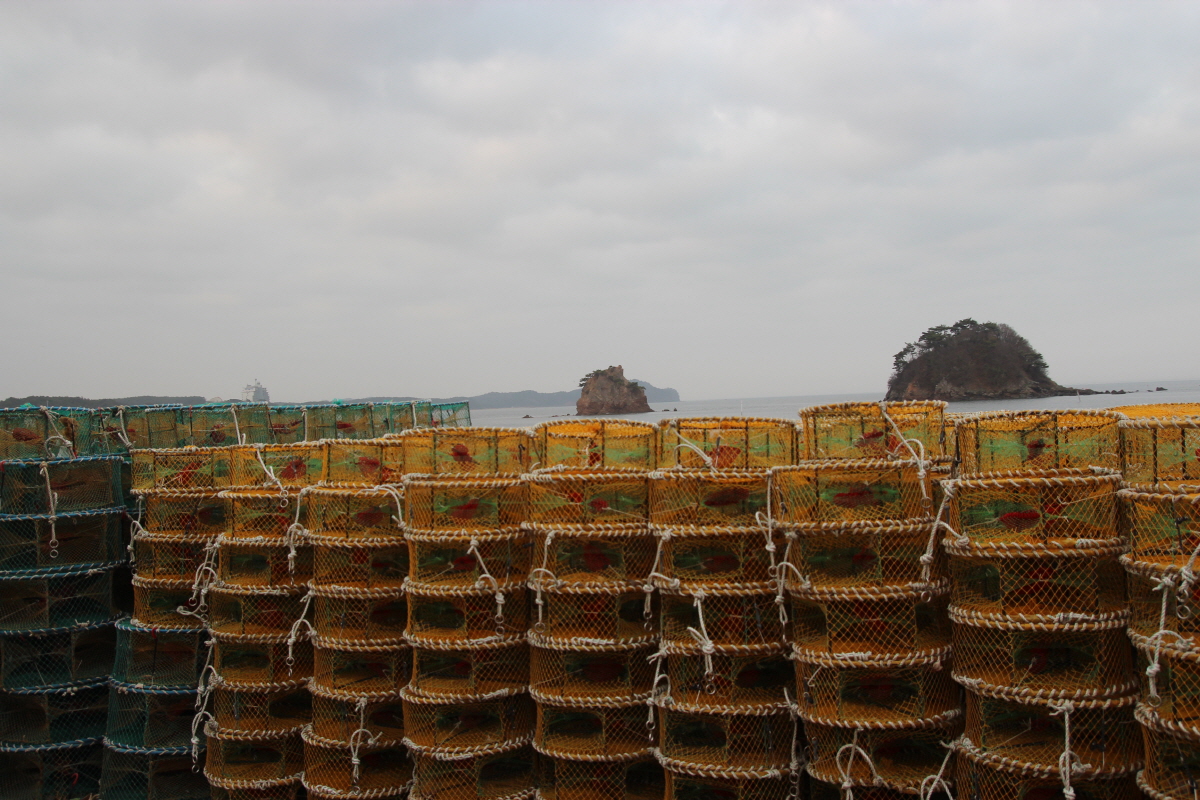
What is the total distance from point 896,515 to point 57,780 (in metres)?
9.00

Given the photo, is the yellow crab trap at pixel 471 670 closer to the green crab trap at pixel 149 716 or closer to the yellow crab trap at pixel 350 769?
the yellow crab trap at pixel 350 769

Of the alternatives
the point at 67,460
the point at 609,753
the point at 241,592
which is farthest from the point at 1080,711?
the point at 67,460

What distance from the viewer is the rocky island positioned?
81.0 meters

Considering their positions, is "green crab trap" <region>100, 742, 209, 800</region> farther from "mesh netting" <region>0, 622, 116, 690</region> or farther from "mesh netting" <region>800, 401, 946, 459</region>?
"mesh netting" <region>800, 401, 946, 459</region>

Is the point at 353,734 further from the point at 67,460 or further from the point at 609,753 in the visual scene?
the point at 67,460

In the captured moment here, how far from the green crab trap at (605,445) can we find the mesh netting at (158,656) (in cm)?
423

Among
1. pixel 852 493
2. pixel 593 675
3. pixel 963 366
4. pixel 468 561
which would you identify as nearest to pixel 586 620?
pixel 593 675

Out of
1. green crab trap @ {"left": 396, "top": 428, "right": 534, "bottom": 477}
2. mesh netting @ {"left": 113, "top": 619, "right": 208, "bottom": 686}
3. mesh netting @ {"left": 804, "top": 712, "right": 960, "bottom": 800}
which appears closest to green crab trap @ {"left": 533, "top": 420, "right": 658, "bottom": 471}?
green crab trap @ {"left": 396, "top": 428, "right": 534, "bottom": 477}

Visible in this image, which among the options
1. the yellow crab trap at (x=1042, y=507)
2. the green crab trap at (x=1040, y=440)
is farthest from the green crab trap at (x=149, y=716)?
the green crab trap at (x=1040, y=440)

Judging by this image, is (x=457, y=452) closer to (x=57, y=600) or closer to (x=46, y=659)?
(x=57, y=600)

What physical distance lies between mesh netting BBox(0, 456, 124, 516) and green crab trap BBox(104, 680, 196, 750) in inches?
77.9

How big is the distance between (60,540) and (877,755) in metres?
8.58

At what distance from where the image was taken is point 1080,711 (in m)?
5.39

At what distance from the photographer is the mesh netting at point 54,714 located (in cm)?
966
